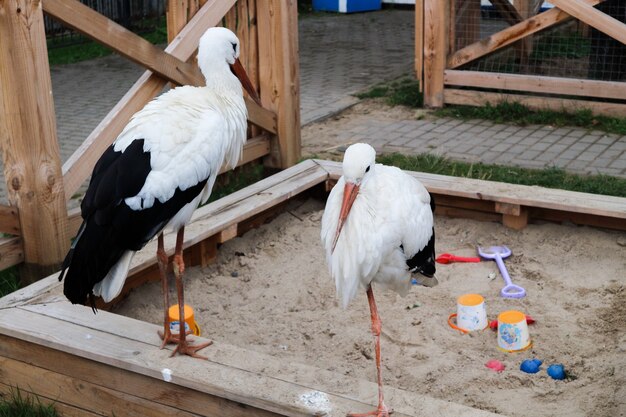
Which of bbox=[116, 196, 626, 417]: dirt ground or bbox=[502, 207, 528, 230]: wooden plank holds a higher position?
bbox=[502, 207, 528, 230]: wooden plank

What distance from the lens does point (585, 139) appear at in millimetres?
7797

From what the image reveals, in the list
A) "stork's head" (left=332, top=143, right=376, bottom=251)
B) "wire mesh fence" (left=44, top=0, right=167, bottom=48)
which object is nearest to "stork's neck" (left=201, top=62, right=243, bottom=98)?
"stork's head" (left=332, top=143, right=376, bottom=251)

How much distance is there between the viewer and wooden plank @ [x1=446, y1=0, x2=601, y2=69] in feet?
27.5

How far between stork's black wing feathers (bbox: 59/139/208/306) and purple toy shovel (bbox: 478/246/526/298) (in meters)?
2.04

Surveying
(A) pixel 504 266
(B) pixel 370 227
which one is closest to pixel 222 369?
(B) pixel 370 227

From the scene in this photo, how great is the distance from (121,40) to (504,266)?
2.65 meters

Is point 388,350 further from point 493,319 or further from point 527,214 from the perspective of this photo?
point 527,214

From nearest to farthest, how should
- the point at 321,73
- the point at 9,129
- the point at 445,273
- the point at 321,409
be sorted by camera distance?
the point at 321,409 < the point at 9,129 < the point at 445,273 < the point at 321,73

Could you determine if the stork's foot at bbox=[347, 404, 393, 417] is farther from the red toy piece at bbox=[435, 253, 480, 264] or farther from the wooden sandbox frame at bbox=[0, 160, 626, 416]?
the red toy piece at bbox=[435, 253, 480, 264]

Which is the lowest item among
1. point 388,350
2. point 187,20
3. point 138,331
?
point 388,350

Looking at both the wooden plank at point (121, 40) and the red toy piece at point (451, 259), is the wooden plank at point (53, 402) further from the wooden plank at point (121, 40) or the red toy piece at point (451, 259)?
the red toy piece at point (451, 259)

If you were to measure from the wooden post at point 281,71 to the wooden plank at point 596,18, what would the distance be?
2898mm

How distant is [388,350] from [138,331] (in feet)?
4.00

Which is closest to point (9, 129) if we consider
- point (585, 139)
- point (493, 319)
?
point (493, 319)
